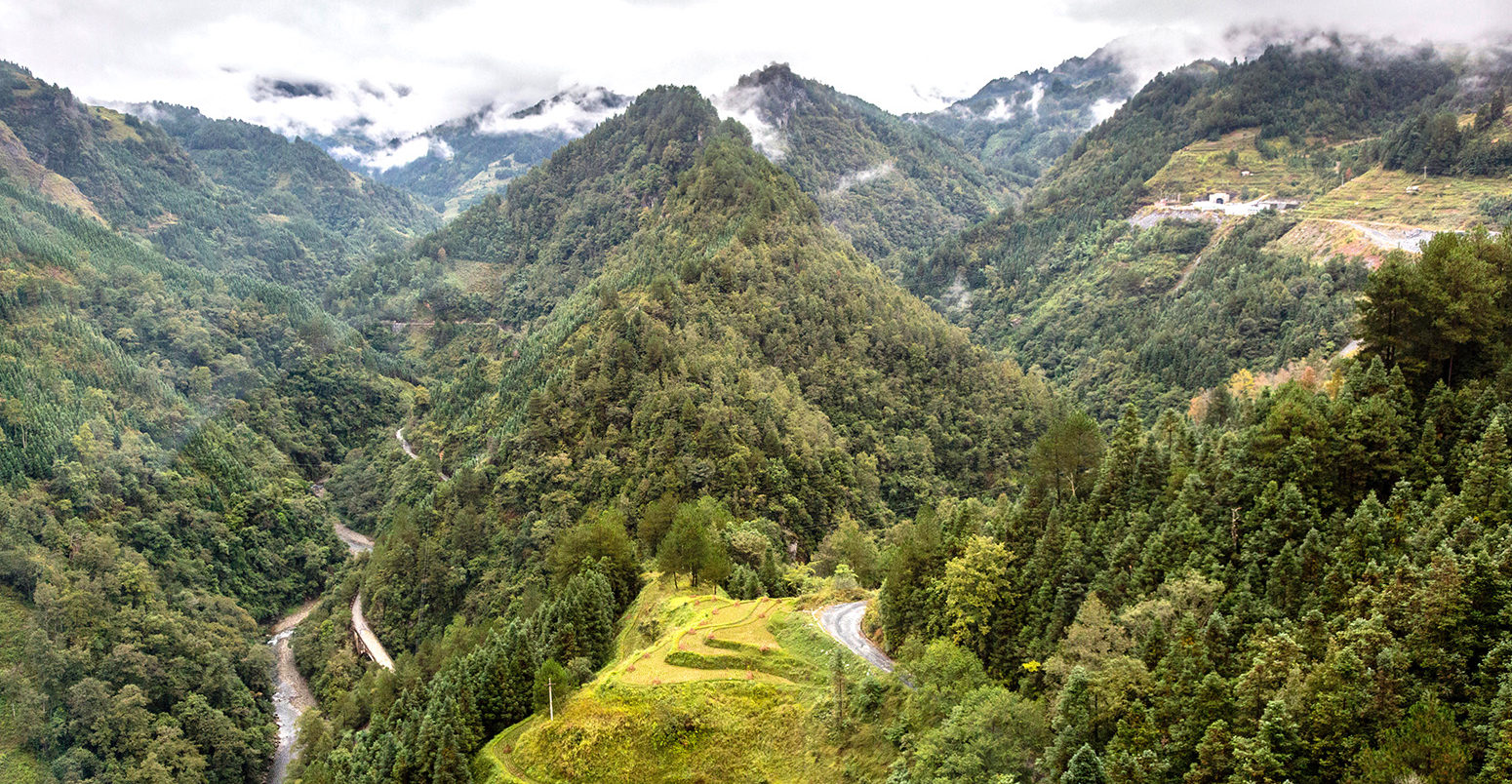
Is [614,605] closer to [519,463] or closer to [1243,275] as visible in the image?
[519,463]

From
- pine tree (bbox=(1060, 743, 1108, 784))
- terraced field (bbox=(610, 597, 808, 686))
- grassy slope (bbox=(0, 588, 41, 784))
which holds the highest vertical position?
grassy slope (bbox=(0, 588, 41, 784))

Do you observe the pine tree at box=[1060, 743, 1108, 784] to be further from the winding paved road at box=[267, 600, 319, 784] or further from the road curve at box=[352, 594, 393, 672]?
the winding paved road at box=[267, 600, 319, 784]

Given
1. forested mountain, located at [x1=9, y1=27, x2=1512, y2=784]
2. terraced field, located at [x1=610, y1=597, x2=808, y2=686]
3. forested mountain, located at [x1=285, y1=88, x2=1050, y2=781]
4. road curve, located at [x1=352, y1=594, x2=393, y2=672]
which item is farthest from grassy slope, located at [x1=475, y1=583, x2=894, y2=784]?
road curve, located at [x1=352, y1=594, x2=393, y2=672]

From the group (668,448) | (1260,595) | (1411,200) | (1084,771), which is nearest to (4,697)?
(668,448)

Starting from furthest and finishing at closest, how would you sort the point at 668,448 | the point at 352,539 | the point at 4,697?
the point at 352,539 < the point at 668,448 < the point at 4,697

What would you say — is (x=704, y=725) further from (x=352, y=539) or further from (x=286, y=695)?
(x=352, y=539)

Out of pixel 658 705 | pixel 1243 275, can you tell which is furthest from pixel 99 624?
pixel 1243 275
